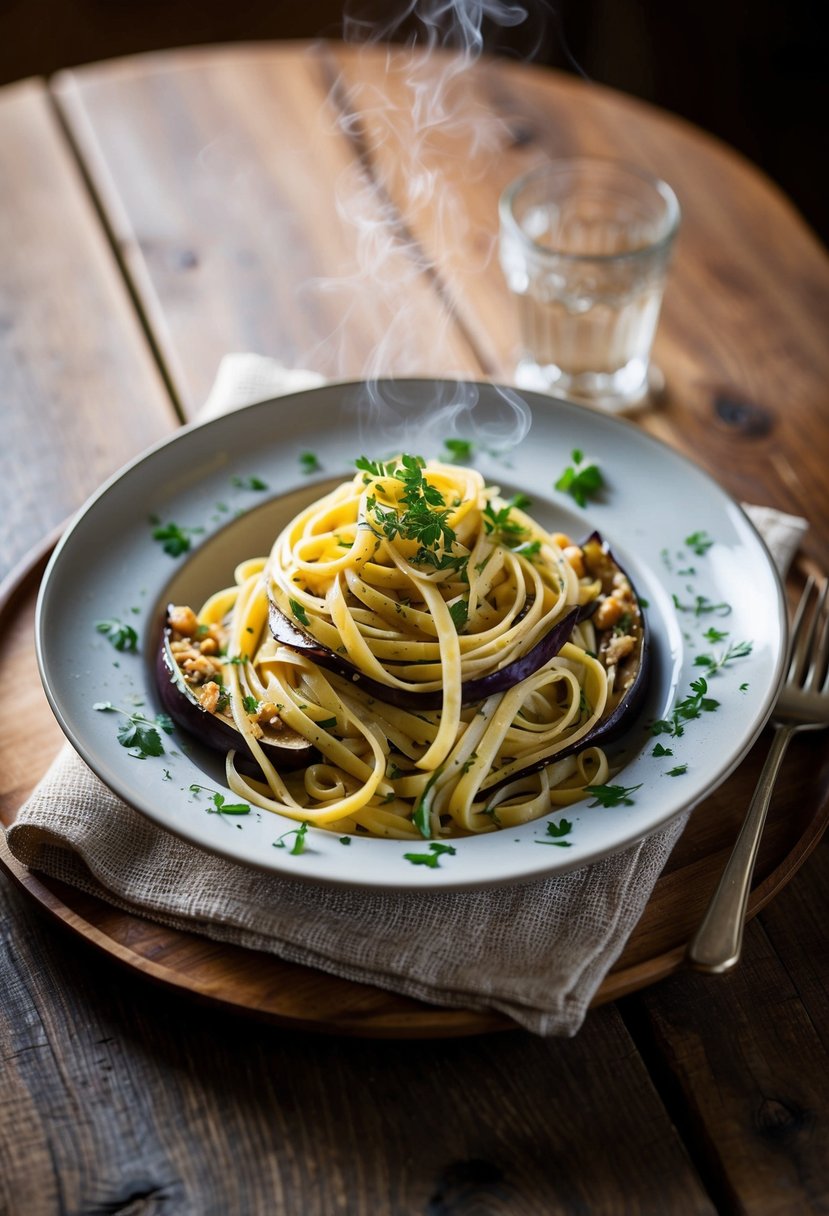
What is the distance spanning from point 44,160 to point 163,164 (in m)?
0.47

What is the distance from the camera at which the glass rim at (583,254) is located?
3.74 m

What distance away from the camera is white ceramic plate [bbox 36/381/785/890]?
232cm

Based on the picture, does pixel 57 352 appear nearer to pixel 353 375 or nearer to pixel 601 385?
pixel 353 375

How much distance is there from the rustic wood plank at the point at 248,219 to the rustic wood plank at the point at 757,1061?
223 centimetres

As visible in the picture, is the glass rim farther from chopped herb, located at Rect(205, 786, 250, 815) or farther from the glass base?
chopped herb, located at Rect(205, 786, 250, 815)

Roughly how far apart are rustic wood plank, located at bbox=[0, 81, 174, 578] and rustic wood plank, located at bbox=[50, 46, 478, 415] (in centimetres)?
12

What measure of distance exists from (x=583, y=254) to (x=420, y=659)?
1951mm

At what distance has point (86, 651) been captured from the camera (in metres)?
2.76

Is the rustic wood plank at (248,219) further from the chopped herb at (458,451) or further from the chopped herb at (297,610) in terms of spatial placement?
the chopped herb at (297,610)

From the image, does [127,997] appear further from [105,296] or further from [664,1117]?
[105,296]

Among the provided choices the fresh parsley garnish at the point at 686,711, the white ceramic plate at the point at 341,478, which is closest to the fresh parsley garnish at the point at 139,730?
the white ceramic plate at the point at 341,478

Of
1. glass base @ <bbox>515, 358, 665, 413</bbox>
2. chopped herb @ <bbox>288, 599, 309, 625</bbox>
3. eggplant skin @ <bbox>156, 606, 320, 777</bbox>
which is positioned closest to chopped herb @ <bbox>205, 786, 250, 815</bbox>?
eggplant skin @ <bbox>156, 606, 320, 777</bbox>

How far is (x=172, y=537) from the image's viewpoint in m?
3.08

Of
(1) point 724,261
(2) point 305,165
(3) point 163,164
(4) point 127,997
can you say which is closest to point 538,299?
(1) point 724,261
